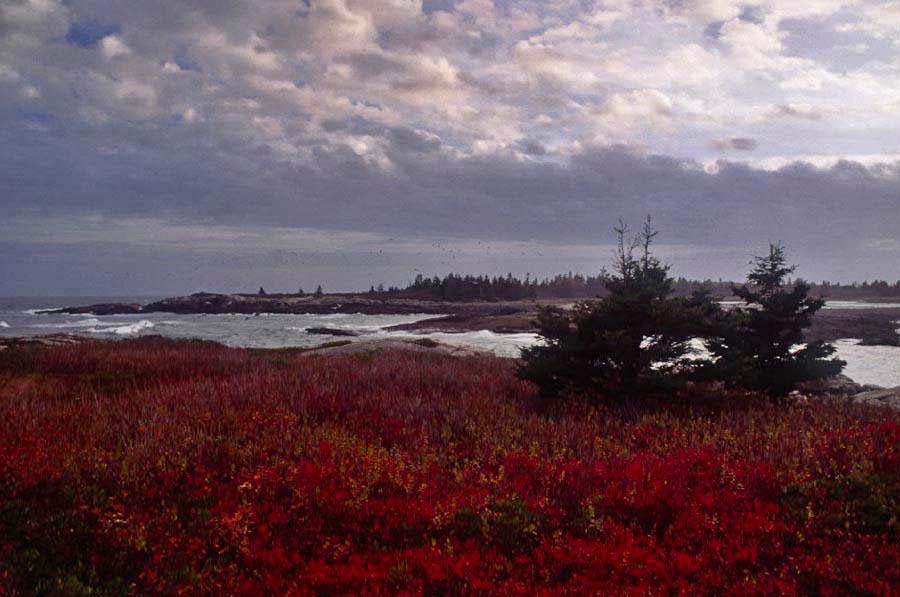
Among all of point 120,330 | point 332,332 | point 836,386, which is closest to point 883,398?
point 836,386

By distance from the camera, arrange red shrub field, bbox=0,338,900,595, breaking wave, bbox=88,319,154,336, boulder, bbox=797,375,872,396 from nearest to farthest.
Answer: red shrub field, bbox=0,338,900,595, boulder, bbox=797,375,872,396, breaking wave, bbox=88,319,154,336

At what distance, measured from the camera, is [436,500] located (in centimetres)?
712

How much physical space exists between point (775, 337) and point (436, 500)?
490 inches

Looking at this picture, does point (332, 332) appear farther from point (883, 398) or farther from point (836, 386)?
point (883, 398)

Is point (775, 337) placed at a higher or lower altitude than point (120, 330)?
higher

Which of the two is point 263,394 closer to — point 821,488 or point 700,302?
point 821,488

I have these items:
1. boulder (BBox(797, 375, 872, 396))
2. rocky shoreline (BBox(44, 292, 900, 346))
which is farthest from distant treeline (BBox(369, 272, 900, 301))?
boulder (BBox(797, 375, 872, 396))

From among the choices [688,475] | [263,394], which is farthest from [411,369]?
[688,475]

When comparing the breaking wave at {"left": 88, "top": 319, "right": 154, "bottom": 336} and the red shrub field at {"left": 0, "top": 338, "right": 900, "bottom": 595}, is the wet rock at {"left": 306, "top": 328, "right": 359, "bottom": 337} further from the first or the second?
the red shrub field at {"left": 0, "top": 338, "right": 900, "bottom": 595}

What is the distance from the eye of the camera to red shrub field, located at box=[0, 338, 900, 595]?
17.7ft

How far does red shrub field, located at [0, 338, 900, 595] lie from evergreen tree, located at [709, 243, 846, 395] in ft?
9.88

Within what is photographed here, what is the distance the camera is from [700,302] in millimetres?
15820

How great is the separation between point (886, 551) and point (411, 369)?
1301cm

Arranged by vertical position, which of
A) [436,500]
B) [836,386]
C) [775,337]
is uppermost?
[775,337]
